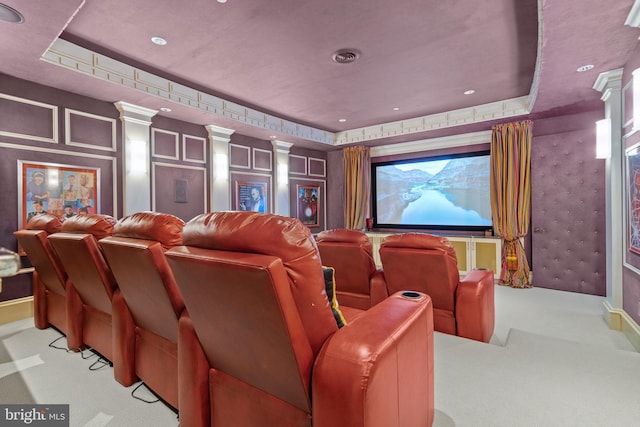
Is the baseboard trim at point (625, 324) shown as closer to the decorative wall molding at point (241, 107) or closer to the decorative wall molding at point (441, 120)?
the decorative wall molding at point (241, 107)

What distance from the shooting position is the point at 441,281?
2441 mm

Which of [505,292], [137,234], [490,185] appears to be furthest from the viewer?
[490,185]

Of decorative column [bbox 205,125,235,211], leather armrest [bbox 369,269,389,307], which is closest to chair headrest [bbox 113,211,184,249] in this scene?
leather armrest [bbox 369,269,389,307]

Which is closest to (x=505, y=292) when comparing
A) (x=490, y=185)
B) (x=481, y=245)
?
(x=481, y=245)

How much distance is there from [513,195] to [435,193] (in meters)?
1.51

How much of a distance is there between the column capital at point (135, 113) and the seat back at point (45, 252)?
1866mm

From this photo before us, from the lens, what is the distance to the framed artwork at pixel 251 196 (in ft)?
18.6

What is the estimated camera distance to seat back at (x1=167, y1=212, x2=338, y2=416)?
0.96 m

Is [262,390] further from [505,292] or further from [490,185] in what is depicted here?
[490,185]

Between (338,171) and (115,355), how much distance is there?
6028 mm

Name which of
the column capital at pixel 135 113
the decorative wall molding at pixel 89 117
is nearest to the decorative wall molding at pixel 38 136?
the decorative wall molding at pixel 89 117

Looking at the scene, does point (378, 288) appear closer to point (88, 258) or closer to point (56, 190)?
point (88, 258)

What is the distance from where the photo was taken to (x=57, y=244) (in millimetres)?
2193

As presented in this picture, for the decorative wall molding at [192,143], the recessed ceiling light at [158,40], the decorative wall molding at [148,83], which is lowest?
the decorative wall molding at [192,143]
